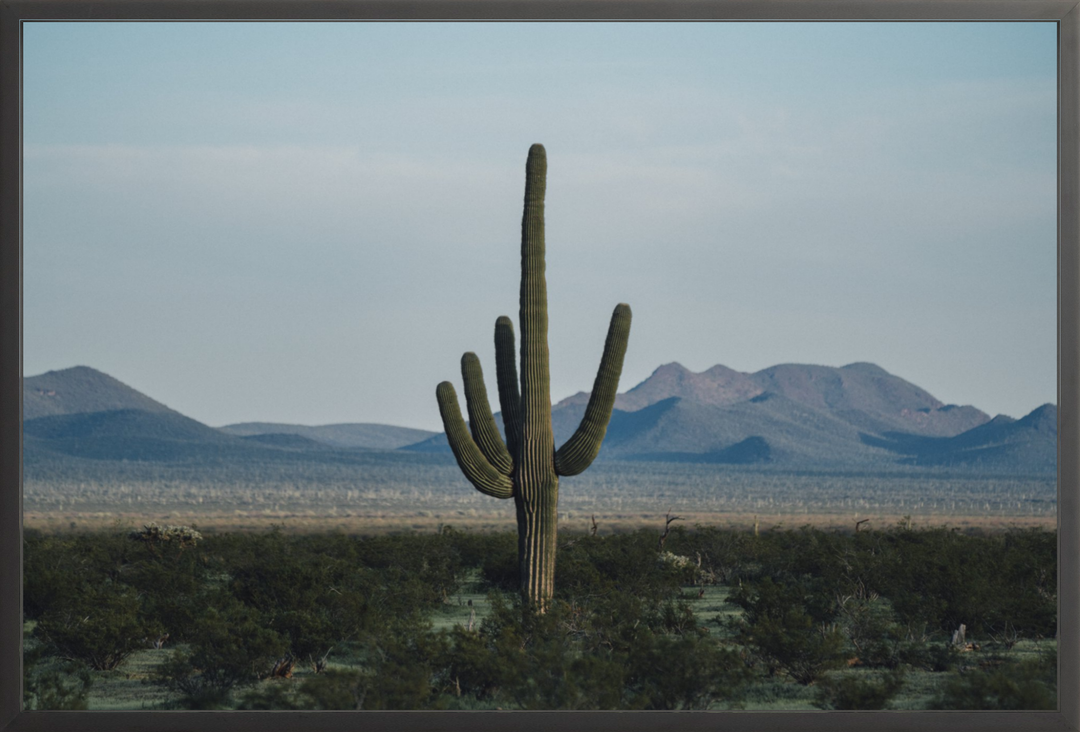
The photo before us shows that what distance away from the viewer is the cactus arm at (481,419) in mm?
7500

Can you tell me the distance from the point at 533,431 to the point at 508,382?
18.0 inches

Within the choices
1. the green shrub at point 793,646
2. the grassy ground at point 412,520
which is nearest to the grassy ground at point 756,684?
the green shrub at point 793,646

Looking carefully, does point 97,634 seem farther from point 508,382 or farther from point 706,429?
point 706,429

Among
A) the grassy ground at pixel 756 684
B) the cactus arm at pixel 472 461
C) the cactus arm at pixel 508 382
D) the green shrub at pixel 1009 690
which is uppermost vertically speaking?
the cactus arm at pixel 508 382

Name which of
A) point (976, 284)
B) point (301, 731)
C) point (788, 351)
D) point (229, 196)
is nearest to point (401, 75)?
point (229, 196)

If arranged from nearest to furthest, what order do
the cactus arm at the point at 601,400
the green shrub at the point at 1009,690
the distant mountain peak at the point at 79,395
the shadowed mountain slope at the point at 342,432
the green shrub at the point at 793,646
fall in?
the green shrub at the point at 1009,690 → the green shrub at the point at 793,646 → the cactus arm at the point at 601,400 → the distant mountain peak at the point at 79,395 → the shadowed mountain slope at the point at 342,432

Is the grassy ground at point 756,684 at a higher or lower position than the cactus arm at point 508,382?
lower

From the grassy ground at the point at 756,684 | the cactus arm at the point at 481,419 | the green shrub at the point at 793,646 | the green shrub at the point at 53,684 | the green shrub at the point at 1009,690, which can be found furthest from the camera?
the cactus arm at the point at 481,419

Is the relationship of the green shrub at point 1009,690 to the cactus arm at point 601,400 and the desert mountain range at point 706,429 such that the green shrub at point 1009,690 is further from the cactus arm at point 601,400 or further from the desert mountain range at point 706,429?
the desert mountain range at point 706,429

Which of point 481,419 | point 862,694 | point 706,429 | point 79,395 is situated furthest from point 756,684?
point 706,429

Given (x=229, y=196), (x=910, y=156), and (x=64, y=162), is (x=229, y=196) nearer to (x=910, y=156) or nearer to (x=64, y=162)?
(x=64, y=162)

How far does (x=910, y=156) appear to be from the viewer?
5106cm

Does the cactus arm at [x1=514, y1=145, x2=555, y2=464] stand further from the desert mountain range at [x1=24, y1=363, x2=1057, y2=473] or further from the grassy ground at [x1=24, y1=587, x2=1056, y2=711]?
the desert mountain range at [x1=24, y1=363, x2=1057, y2=473]

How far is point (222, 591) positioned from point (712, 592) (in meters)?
4.58
